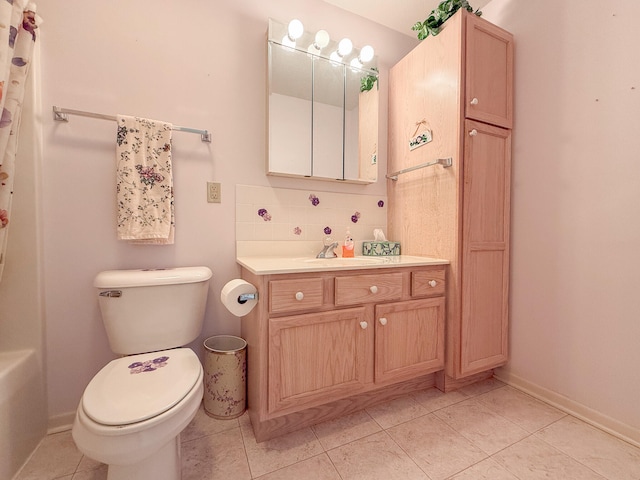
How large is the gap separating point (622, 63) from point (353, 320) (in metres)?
1.68

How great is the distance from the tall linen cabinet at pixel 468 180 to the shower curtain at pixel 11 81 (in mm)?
1869

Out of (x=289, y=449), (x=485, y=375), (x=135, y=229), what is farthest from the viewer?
(x=485, y=375)

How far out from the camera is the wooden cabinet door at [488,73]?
1454 millimetres

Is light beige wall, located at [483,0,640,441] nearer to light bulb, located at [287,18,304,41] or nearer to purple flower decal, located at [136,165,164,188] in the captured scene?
light bulb, located at [287,18,304,41]

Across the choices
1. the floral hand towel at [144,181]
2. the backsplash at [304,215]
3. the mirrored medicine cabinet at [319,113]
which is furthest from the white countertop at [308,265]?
the mirrored medicine cabinet at [319,113]

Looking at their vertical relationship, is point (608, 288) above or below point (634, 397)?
above

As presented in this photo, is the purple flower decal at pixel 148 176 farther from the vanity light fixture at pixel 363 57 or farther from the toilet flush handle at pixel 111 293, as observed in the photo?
the vanity light fixture at pixel 363 57

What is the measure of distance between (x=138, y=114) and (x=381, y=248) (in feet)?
5.08

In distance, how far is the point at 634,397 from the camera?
3.89 ft

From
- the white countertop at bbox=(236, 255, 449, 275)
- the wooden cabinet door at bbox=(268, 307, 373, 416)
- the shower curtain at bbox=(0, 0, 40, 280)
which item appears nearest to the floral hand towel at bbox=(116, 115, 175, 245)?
the shower curtain at bbox=(0, 0, 40, 280)

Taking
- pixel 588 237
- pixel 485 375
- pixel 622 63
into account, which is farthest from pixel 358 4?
pixel 485 375

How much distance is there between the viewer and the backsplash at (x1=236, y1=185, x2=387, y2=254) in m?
1.57

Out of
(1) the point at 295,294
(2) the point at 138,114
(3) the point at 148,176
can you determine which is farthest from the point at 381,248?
(2) the point at 138,114

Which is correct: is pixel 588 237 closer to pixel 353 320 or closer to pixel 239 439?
pixel 353 320
